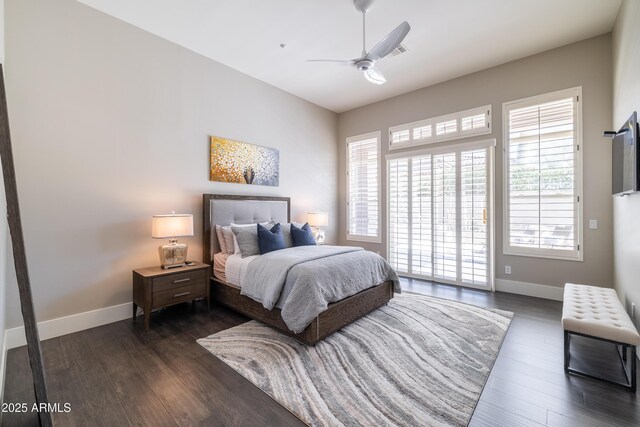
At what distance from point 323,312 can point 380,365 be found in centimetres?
66

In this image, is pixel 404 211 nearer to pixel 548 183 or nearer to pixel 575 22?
pixel 548 183

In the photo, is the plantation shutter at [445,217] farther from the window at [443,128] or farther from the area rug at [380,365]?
the area rug at [380,365]

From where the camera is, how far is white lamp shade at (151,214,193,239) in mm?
3062

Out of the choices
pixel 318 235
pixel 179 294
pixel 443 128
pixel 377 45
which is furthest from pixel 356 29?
pixel 179 294

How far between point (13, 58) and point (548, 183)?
6.18 metres

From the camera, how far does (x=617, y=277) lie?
3.14 metres

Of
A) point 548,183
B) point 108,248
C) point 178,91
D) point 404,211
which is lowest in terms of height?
point 108,248

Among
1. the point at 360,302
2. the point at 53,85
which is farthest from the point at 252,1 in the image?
the point at 360,302

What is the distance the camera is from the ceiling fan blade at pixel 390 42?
2521 mm

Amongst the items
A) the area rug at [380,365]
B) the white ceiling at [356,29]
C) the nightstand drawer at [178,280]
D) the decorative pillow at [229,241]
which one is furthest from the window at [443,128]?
the nightstand drawer at [178,280]

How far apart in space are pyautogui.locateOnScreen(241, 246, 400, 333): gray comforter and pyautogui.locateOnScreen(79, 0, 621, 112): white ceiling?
267 centimetres

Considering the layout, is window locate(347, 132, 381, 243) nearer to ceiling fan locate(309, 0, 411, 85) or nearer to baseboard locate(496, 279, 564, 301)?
baseboard locate(496, 279, 564, 301)

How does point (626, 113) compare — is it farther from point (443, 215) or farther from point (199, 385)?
point (199, 385)

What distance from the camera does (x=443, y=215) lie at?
466 cm
